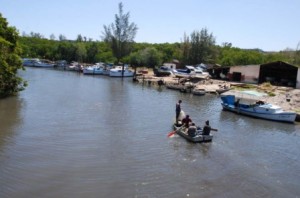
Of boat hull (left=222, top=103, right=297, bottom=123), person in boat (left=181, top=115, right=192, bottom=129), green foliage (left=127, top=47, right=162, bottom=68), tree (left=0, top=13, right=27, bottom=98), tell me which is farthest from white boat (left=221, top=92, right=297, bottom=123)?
green foliage (left=127, top=47, right=162, bottom=68)

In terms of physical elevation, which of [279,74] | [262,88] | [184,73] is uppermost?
[279,74]

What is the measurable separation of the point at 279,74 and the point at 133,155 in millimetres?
44419

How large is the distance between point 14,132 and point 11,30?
17.8 metres

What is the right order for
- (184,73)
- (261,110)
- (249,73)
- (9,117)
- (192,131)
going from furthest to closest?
(184,73)
(249,73)
(261,110)
(9,117)
(192,131)

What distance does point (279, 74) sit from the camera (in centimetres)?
5903

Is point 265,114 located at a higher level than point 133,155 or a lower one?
higher

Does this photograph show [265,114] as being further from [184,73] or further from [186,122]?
[184,73]

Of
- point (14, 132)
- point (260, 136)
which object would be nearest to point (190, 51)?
point (260, 136)

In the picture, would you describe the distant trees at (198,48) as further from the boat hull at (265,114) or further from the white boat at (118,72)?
the boat hull at (265,114)

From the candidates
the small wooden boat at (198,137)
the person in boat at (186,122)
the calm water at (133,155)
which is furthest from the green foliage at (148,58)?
the small wooden boat at (198,137)

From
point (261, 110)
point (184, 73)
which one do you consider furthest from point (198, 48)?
point (261, 110)

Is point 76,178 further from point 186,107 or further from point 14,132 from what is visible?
point 186,107

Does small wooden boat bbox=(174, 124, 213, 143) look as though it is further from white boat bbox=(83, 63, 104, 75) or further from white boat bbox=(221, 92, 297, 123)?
white boat bbox=(83, 63, 104, 75)

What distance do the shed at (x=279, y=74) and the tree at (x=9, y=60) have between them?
3756 cm
